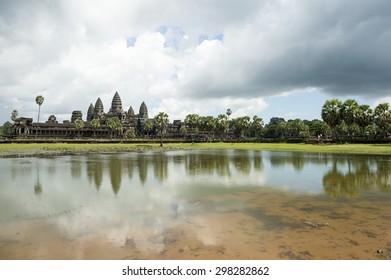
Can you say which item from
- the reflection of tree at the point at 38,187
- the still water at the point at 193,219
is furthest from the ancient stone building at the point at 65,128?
the still water at the point at 193,219

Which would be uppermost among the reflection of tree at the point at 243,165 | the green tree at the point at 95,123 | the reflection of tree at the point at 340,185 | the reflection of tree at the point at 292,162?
the green tree at the point at 95,123

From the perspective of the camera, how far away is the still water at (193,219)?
9.29 metres

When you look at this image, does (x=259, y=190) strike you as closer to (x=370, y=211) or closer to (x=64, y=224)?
(x=370, y=211)

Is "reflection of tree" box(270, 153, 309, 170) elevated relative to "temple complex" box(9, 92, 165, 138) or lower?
lower

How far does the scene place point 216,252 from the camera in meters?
9.15

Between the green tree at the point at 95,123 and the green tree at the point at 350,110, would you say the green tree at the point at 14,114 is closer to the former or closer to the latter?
the green tree at the point at 95,123

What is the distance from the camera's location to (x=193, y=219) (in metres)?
12.6

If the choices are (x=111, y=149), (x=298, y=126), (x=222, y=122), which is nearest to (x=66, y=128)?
(x=222, y=122)

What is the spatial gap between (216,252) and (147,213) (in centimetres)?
→ 501

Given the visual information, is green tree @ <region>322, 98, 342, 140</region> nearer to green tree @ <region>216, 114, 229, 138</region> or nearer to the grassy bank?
the grassy bank

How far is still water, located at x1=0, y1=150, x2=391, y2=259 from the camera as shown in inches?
366

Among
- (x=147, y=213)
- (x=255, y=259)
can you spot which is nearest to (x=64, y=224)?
(x=147, y=213)

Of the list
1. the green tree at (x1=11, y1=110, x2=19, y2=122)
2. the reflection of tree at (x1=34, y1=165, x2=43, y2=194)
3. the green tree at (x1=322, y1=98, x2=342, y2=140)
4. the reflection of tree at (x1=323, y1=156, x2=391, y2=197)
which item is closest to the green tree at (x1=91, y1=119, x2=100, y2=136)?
the green tree at (x1=11, y1=110, x2=19, y2=122)

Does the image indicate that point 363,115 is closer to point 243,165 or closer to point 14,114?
point 243,165
